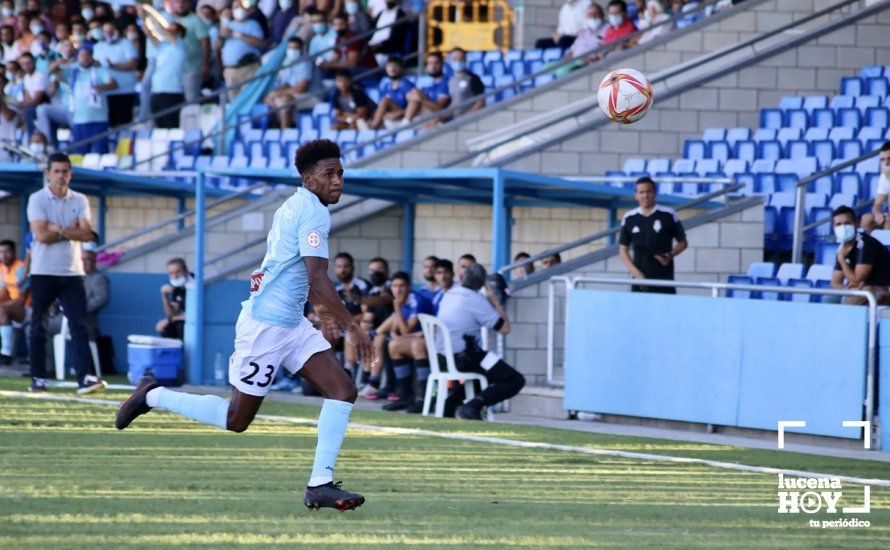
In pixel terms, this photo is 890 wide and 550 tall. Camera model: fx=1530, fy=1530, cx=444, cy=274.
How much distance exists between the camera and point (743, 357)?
13.0 meters

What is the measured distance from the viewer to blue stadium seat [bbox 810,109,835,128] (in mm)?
18625

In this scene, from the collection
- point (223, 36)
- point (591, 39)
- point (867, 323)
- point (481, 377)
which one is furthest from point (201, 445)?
point (223, 36)

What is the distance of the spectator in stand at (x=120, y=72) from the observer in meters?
25.2

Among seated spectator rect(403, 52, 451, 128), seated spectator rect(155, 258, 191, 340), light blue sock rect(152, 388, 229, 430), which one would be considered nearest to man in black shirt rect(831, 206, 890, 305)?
light blue sock rect(152, 388, 229, 430)

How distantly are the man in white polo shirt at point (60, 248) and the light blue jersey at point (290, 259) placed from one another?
624 cm

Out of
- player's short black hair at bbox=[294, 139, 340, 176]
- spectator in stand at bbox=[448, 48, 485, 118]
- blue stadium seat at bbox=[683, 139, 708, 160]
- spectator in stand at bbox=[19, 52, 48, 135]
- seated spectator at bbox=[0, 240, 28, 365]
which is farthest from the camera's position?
spectator in stand at bbox=[19, 52, 48, 135]

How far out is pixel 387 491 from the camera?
8.68 metres

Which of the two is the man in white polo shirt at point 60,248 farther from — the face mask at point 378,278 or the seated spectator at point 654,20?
the seated spectator at point 654,20

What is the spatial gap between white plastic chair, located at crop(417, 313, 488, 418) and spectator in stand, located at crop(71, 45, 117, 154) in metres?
11.5

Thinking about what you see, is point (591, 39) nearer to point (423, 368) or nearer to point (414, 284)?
point (414, 284)

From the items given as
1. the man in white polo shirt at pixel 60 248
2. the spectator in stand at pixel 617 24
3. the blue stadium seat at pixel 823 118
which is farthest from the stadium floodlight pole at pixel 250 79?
the man in white polo shirt at pixel 60 248

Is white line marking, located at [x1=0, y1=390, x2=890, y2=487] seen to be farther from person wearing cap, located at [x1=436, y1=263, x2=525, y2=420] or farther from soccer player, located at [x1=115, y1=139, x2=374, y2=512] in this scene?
soccer player, located at [x1=115, y1=139, x2=374, y2=512]

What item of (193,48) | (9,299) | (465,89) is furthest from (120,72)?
(9,299)

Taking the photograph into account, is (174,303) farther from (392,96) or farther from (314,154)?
(314,154)
